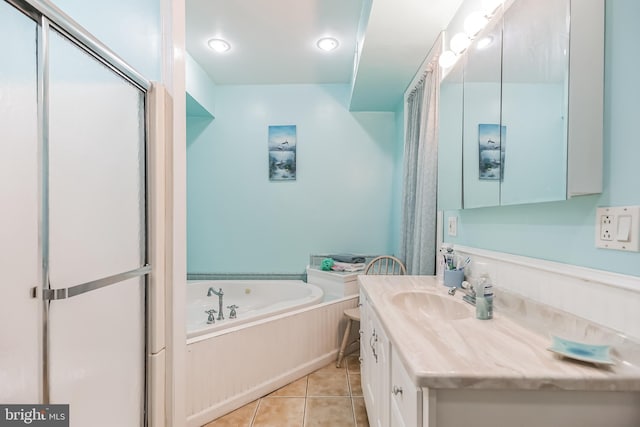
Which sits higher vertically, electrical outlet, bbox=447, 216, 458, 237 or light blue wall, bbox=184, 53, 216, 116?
light blue wall, bbox=184, 53, 216, 116

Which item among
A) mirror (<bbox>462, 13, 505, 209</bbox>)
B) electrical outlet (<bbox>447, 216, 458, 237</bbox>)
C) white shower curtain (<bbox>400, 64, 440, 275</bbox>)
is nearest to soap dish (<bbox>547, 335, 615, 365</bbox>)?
mirror (<bbox>462, 13, 505, 209</bbox>)

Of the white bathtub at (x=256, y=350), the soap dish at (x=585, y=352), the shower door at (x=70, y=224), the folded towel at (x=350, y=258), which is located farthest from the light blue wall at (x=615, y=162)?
the folded towel at (x=350, y=258)

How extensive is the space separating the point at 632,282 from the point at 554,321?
0.84ft

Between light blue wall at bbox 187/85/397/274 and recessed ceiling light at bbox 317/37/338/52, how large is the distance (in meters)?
0.68

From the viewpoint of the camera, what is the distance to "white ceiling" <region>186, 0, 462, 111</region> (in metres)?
1.73

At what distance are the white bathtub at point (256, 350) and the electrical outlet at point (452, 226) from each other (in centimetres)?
114

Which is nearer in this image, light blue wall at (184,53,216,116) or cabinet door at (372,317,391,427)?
cabinet door at (372,317,391,427)

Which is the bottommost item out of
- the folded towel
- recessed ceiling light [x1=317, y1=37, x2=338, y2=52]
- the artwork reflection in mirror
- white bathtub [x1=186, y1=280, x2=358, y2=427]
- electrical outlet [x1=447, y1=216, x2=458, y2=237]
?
white bathtub [x1=186, y1=280, x2=358, y2=427]

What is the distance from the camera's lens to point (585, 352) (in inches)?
26.6

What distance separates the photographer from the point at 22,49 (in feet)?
2.34

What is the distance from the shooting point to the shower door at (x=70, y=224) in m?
0.70

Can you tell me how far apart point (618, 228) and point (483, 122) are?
744mm

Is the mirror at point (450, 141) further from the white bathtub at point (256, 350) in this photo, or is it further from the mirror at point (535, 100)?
the white bathtub at point (256, 350)

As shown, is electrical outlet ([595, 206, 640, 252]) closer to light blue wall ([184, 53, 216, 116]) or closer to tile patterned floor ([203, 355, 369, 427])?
tile patterned floor ([203, 355, 369, 427])
